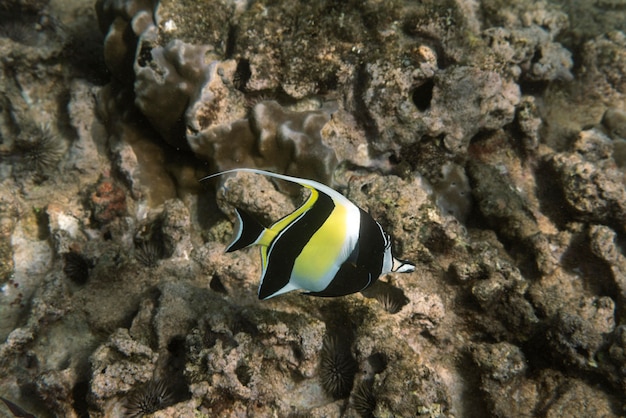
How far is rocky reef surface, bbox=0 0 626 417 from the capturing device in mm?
3105

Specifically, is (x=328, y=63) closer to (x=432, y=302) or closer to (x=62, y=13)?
(x=432, y=302)

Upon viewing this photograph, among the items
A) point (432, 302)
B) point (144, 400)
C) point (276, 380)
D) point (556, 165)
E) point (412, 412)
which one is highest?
point (556, 165)

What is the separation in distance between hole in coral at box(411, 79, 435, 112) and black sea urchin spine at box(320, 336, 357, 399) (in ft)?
7.99

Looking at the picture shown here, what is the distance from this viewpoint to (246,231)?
5.99ft

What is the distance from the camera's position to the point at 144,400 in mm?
3055

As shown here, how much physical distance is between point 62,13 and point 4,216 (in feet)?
9.78

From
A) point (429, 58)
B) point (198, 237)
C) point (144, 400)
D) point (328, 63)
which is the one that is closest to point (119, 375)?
point (144, 400)

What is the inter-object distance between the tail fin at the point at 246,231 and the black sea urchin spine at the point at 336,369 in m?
1.75

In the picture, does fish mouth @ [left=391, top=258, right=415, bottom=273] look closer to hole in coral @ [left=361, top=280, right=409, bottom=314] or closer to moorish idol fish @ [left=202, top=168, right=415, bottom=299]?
moorish idol fish @ [left=202, top=168, right=415, bottom=299]

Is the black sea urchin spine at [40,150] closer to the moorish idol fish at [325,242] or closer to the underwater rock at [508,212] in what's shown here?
the moorish idol fish at [325,242]

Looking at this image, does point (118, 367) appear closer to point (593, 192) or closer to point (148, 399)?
point (148, 399)

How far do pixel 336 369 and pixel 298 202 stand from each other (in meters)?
1.49

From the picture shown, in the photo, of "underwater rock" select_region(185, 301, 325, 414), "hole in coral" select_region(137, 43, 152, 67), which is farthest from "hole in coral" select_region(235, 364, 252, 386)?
"hole in coral" select_region(137, 43, 152, 67)

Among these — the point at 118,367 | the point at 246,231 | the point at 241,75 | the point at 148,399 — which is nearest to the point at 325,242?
the point at 246,231
